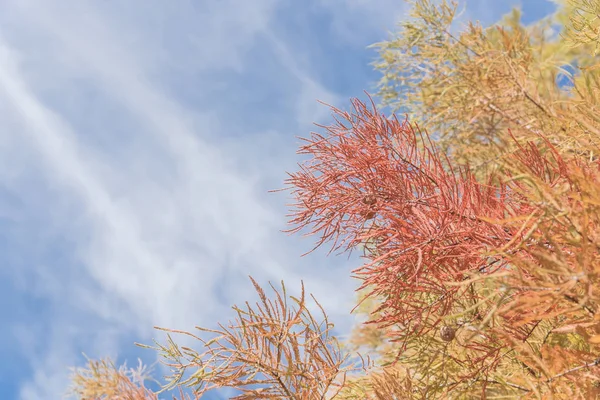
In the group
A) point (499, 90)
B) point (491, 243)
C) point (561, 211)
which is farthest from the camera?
point (499, 90)

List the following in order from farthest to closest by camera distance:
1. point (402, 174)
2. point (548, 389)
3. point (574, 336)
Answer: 1. point (574, 336)
2. point (402, 174)
3. point (548, 389)

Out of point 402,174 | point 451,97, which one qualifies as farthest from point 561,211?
point 451,97

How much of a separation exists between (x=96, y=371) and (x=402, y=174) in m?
4.83

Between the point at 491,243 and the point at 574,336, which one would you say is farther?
the point at 574,336

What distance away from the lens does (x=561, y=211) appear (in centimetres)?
129

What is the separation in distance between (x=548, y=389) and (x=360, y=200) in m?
1.17

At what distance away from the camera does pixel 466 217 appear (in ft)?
7.40

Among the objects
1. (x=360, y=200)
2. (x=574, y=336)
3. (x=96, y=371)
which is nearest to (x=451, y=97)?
(x=574, y=336)

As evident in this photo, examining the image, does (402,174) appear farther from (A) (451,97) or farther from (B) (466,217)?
(A) (451,97)

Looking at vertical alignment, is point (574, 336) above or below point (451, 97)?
below

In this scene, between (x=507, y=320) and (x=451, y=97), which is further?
(x=451, y=97)

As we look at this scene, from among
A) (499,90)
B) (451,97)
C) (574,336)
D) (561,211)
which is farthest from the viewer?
(451,97)

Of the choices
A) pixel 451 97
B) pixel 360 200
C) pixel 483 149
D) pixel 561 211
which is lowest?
pixel 561 211

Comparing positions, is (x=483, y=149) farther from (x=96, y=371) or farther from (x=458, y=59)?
(x=96, y=371)
